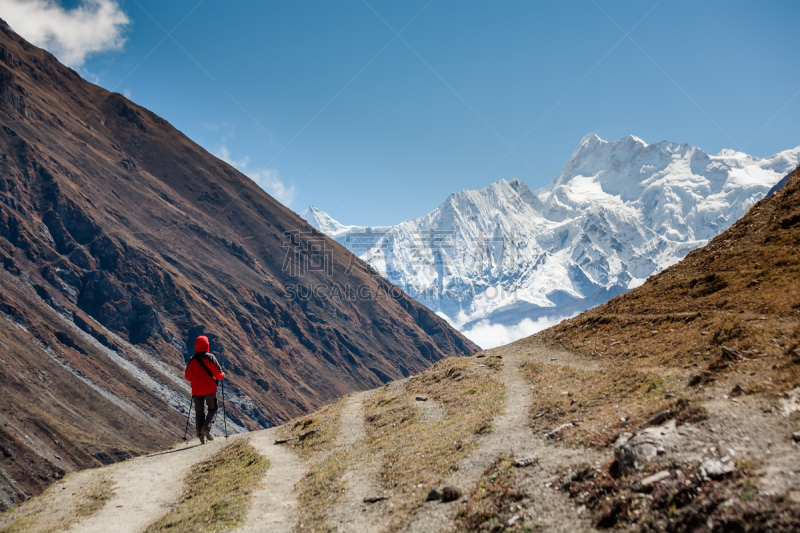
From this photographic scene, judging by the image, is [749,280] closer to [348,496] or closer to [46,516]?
[348,496]

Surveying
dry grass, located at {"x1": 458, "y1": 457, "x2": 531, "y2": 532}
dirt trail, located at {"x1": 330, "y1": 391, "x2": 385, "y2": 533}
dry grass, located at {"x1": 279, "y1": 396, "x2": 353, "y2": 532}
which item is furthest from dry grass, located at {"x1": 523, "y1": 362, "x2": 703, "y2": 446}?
dry grass, located at {"x1": 279, "y1": 396, "x2": 353, "y2": 532}

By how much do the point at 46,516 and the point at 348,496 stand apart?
9.73 meters

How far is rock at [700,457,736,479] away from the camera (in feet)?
25.7

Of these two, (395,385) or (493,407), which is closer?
(493,407)

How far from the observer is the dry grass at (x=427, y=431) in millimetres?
12727

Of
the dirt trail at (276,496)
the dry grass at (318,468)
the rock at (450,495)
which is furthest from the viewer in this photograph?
the dry grass at (318,468)

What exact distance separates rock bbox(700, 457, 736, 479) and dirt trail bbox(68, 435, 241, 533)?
46.6ft

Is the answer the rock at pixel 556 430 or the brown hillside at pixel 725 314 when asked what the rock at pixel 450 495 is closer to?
the rock at pixel 556 430

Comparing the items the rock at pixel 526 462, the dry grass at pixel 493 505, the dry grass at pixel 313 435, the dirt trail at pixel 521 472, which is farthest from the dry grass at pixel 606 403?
the dry grass at pixel 313 435

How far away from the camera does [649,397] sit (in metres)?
13.8

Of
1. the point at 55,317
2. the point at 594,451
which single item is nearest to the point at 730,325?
the point at 594,451

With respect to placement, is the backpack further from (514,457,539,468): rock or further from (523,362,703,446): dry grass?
(514,457,539,468): rock

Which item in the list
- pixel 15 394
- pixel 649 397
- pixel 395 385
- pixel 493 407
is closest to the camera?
pixel 649 397

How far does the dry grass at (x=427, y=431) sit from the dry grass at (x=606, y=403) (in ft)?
7.16
